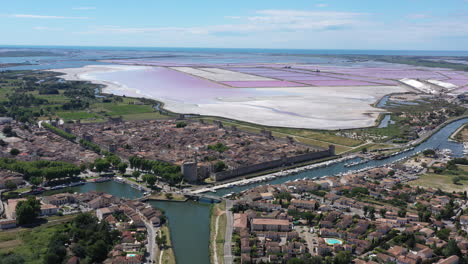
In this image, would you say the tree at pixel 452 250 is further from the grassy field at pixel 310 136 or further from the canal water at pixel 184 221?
the grassy field at pixel 310 136

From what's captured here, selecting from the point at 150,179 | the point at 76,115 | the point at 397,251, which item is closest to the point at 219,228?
the point at 150,179

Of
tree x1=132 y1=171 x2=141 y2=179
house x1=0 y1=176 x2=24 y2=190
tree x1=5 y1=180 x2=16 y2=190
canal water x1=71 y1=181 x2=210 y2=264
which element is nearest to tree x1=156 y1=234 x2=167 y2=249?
canal water x1=71 y1=181 x2=210 y2=264

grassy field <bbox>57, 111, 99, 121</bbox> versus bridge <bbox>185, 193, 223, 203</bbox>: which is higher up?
grassy field <bbox>57, 111, 99, 121</bbox>

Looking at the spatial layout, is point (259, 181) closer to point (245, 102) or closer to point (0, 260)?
point (0, 260)

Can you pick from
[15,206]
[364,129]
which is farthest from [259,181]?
[364,129]

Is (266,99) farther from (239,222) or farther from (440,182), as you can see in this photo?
(239,222)

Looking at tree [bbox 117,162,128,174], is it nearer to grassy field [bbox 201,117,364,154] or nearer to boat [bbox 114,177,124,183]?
boat [bbox 114,177,124,183]
